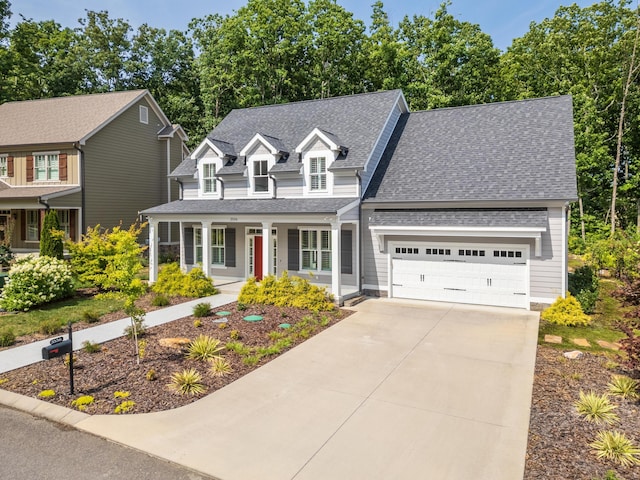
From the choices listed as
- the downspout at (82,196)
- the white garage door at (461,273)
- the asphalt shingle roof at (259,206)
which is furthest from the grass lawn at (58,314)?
the white garage door at (461,273)

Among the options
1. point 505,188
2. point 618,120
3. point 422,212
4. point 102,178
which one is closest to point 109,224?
point 102,178

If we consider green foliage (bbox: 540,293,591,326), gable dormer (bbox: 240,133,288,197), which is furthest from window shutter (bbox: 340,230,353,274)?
green foliage (bbox: 540,293,591,326)

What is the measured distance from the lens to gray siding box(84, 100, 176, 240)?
22.8 meters

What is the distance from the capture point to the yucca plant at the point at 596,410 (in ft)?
19.8

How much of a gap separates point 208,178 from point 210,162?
74cm

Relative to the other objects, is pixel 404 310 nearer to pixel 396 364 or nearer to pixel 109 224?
pixel 396 364

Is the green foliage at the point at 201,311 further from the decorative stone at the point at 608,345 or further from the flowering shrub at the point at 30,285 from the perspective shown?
the decorative stone at the point at 608,345

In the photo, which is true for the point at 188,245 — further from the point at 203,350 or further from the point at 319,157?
the point at 203,350

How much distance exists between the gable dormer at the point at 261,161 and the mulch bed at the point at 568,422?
12.1 m

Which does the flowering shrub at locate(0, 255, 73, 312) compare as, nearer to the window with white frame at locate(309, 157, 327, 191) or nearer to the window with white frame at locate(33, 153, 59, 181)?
the window with white frame at locate(309, 157, 327, 191)

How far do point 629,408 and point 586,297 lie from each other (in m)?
6.85

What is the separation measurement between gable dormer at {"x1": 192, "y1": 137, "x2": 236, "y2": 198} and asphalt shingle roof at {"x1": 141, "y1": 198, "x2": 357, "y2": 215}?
1.86 ft

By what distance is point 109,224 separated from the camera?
23703mm

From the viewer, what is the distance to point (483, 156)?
50.5ft
